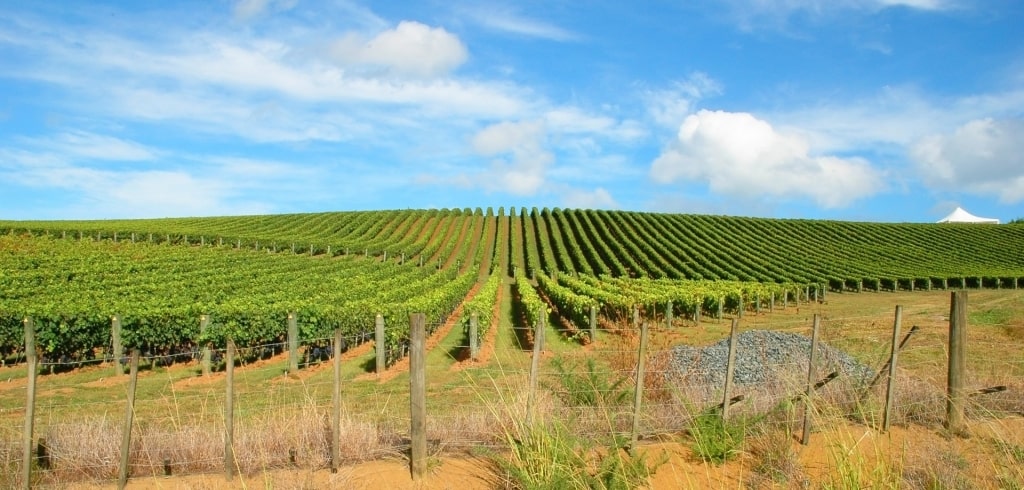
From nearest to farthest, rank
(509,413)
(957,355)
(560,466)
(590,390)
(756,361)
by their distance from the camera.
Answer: (560,466) < (509,413) < (957,355) < (590,390) < (756,361)

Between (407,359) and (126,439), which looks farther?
(407,359)

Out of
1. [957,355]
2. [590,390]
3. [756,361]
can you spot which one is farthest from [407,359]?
[957,355]

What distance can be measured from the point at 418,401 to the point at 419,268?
40426mm

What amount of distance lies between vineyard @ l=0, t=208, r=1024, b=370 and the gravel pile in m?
5.55

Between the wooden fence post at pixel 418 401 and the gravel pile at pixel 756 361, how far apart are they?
13.1 feet

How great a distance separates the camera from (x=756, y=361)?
1308cm

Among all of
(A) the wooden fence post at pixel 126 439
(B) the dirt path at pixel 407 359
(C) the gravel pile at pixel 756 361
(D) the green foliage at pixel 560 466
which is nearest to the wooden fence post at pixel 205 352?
(B) the dirt path at pixel 407 359

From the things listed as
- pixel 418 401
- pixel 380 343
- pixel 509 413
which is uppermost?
pixel 509 413

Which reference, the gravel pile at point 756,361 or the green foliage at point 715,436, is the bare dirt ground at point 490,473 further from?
the gravel pile at point 756,361

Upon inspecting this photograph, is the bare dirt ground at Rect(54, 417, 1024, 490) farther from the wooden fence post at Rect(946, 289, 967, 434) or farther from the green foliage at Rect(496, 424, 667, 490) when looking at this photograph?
the wooden fence post at Rect(946, 289, 967, 434)

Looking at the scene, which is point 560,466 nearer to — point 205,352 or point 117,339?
point 205,352

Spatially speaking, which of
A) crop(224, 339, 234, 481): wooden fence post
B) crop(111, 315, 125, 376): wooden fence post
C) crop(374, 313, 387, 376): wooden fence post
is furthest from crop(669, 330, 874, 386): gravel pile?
crop(111, 315, 125, 376): wooden fence post

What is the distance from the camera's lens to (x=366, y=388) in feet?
47.9

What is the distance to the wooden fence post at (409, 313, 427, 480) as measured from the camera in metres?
6.99
